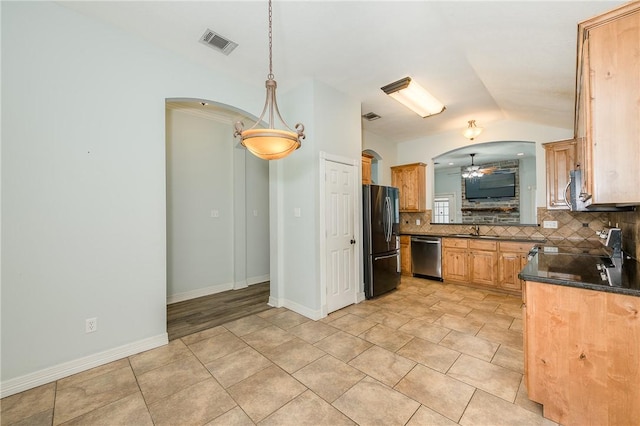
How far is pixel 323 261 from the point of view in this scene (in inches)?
137

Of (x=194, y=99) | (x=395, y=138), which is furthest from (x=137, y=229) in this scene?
(x=395, y=138)

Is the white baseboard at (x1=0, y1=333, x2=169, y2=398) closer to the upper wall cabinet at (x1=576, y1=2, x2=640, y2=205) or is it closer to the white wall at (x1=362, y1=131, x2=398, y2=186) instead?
the upper wall cabinet at (x1=576, y1=2, x2=640, y2=205)

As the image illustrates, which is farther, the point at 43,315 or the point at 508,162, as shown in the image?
the point at 508,162

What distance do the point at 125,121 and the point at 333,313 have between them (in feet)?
10.7

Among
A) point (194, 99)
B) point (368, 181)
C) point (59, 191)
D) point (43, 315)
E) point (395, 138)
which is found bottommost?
point (43, 315)

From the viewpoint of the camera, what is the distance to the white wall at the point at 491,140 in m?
4.48

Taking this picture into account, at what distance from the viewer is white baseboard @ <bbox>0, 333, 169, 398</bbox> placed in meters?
2.02

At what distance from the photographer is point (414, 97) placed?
12.7ft

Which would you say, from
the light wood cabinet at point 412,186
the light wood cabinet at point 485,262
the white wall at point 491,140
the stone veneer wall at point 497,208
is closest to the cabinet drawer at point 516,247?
the light wood cabinet at point 485,262

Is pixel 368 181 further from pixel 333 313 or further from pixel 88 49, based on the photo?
pixel 88 49

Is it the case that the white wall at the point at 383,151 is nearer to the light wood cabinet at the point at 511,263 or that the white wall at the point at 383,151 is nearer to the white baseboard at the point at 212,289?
the light wood cabinet at the point at 511,263

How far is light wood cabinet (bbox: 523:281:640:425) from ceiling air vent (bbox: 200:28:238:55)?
11.2 ft

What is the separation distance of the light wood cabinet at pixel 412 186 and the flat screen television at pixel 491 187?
10.8 feet

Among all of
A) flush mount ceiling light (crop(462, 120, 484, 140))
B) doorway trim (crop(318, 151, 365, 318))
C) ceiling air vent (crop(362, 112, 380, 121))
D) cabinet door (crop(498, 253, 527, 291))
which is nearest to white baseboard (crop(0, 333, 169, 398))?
doorway trim (crop(318, 151, 365, 318))
